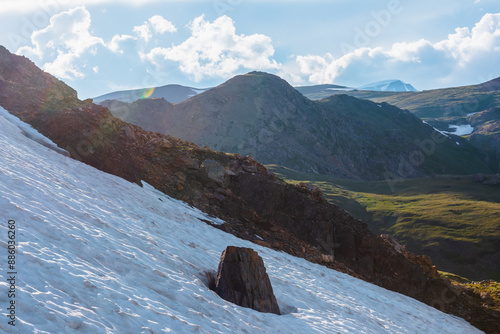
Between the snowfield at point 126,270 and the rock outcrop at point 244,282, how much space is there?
0.71m

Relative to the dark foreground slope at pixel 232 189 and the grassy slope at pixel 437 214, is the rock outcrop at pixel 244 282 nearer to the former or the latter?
the dark foreground slope at pixel 232 189

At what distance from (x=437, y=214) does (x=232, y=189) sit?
94.7 m

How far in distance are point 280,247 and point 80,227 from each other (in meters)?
15.8

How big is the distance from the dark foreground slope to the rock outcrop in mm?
9755

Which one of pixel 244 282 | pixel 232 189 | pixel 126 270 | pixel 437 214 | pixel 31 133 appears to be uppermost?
pixel 31 133

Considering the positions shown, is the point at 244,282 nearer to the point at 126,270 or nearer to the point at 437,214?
the point at 126,270

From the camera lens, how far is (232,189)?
100ft

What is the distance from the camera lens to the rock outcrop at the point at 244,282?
12.8 m

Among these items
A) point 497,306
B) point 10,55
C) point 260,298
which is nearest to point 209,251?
point 260,298

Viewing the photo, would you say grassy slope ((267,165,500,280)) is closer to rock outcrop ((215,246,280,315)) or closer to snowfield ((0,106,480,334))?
snowfield ((0,106,480,334))

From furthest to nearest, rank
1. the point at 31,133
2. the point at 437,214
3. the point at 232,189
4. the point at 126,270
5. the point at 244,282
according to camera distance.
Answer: the point at 437,214
the point at 232,189
the point at 31,133
the point at 244,282
the point at 126,270

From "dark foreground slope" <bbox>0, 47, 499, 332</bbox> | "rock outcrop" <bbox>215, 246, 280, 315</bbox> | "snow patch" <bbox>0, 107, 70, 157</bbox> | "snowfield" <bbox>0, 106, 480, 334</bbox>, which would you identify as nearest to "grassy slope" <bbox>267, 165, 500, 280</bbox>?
"dark foreground slope" <bbox>0, 47, 499, 332</bbox>

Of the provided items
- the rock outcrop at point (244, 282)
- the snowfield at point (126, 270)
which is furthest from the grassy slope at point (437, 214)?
the rock outcrop at point (244, 282)

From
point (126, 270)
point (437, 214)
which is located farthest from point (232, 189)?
point (437, 214)
